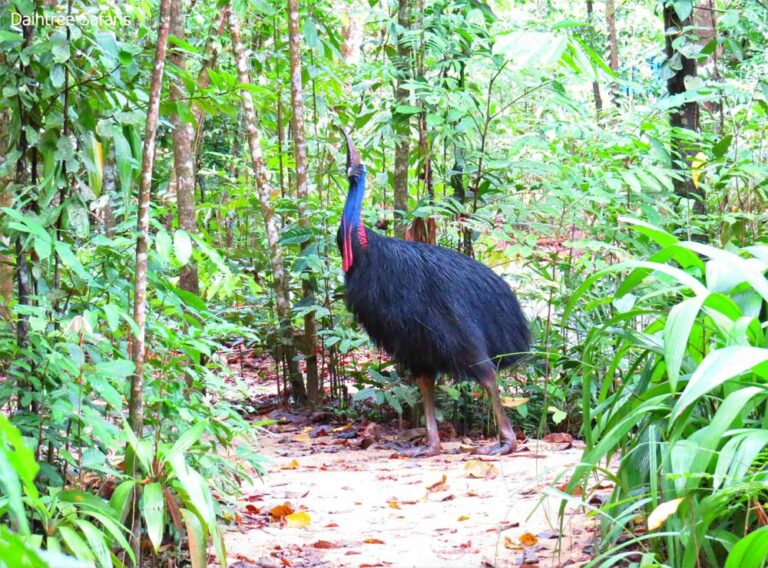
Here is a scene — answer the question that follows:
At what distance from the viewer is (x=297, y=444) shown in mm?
5562

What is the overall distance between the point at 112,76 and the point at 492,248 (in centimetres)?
317

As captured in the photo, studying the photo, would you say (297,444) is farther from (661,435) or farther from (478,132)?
(661,435)

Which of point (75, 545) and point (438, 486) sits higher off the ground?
point (75, 545)

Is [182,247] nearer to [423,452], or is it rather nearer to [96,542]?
[96,542]

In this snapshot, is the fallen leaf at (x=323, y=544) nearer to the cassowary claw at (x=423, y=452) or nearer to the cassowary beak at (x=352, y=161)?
the cassowary claw at (x=423, y=452)

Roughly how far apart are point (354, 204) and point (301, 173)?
2.86 feet

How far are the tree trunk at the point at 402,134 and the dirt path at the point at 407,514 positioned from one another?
5.61 feet

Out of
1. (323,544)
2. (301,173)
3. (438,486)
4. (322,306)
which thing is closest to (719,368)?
(323,544)

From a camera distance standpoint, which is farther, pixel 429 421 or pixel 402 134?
pixel 402 134

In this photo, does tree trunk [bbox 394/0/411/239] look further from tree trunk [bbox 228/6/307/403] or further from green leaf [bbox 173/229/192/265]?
green leaf [bbox 173/229/192/265]

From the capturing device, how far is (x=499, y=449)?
5.07m

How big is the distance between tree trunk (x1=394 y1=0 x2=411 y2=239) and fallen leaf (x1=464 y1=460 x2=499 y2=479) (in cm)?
193

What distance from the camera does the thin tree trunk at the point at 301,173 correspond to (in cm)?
598

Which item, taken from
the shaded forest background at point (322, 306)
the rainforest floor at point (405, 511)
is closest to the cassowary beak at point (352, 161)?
the shaded forest background at point (322, 306)
